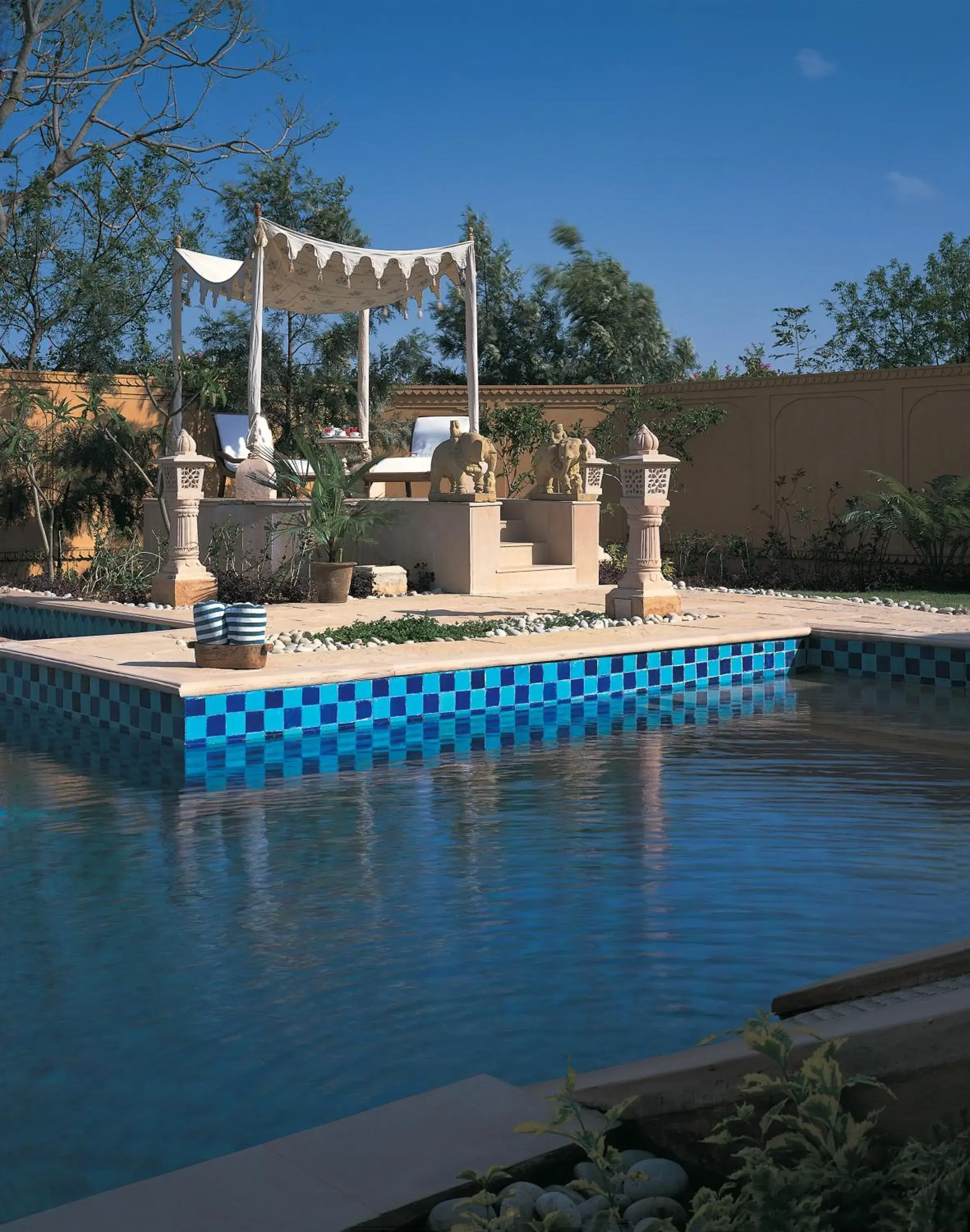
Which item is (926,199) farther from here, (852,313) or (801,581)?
(801,581)

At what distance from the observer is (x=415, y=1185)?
1931 millimetres

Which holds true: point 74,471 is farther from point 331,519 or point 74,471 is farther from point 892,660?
point 892,660

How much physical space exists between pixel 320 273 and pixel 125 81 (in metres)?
5.07

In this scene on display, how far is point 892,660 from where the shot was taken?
842 cm

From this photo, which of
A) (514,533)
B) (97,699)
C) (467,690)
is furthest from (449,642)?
(514,533)

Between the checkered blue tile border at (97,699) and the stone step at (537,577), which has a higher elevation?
the stone step at (537,577)

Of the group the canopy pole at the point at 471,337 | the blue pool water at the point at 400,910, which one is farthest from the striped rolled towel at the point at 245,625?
the canopy pole at the point at 471,337

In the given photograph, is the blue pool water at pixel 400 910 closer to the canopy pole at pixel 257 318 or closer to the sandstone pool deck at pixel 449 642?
the sandstone pool deck at pixel 449 642

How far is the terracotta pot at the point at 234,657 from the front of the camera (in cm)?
670

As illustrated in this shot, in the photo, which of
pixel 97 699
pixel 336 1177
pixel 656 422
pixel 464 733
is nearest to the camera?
pixel 336 1177

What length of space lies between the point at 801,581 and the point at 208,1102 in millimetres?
A: 11639

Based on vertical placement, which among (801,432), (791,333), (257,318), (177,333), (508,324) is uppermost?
(508,324)

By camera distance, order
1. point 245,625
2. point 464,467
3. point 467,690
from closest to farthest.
Result: point 245,625
point 467,690
point 464,467

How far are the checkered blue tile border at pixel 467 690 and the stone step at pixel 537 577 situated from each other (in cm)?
318
